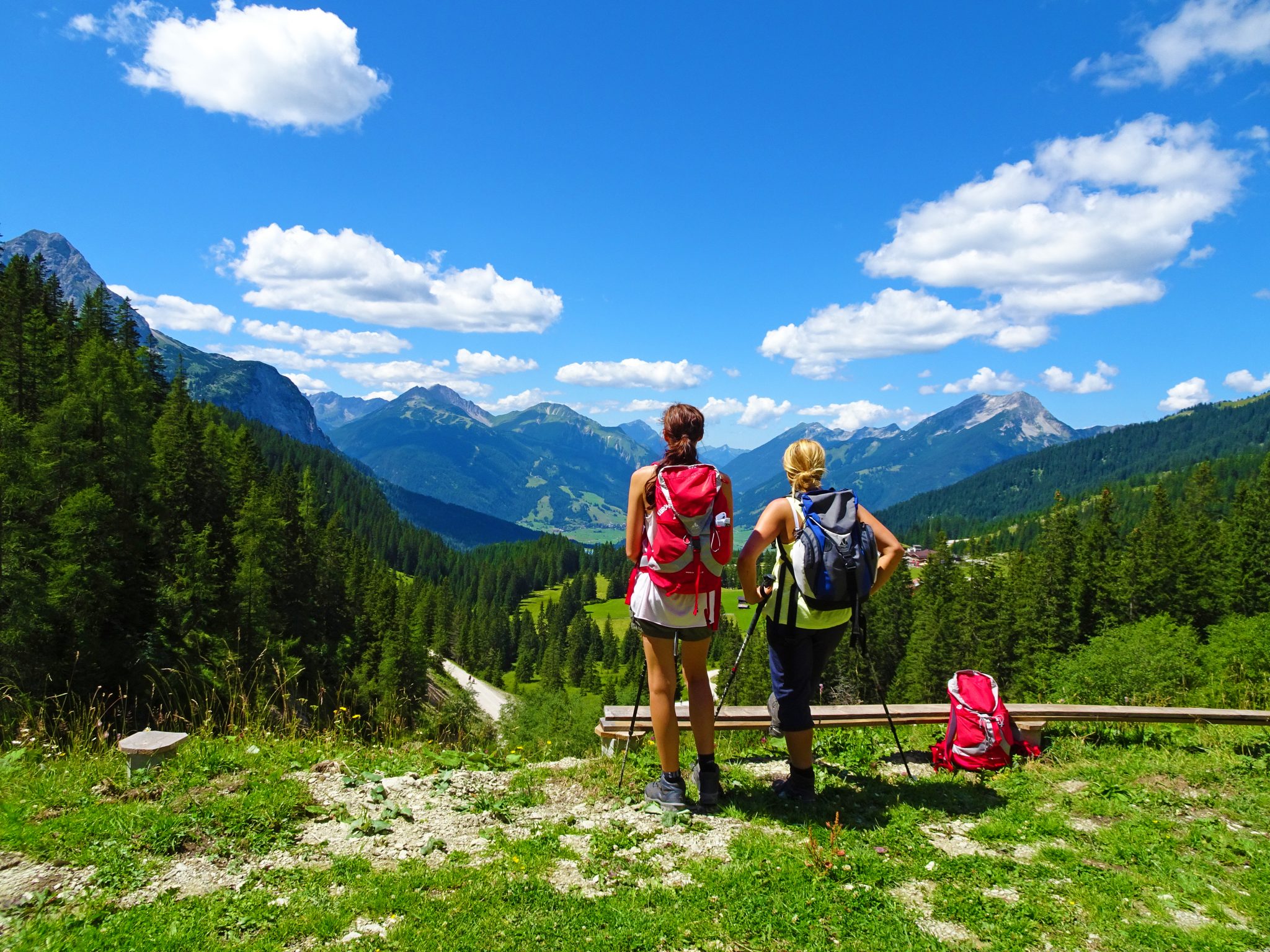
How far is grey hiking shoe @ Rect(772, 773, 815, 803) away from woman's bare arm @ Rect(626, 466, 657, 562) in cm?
281

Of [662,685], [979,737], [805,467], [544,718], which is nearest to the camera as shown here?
[662,685]

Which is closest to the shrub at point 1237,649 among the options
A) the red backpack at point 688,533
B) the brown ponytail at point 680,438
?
the red backpack at point 688,533

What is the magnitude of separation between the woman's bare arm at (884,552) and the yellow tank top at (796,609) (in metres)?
0.48

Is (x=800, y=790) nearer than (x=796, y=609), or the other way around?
(x=796, y=609)

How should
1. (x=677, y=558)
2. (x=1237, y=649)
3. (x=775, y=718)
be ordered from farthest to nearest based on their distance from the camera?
(x=1237, y=649), (x=775, y=718), (x=677, y=558)

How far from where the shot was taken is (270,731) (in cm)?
734

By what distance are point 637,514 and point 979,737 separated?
5262mm

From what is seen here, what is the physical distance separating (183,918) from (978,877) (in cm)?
562

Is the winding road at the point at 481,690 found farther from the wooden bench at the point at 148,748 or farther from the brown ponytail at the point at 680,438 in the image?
the brown ponytail at the point at 680,438

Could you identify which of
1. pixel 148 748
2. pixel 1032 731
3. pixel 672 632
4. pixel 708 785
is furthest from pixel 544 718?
pixel 672 632

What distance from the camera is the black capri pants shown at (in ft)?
18.7

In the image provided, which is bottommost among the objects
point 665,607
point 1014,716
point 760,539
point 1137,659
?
point 1137,659

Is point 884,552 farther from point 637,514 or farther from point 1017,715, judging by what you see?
point 1017,715

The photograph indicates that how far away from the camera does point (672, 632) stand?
5418 millimetres
